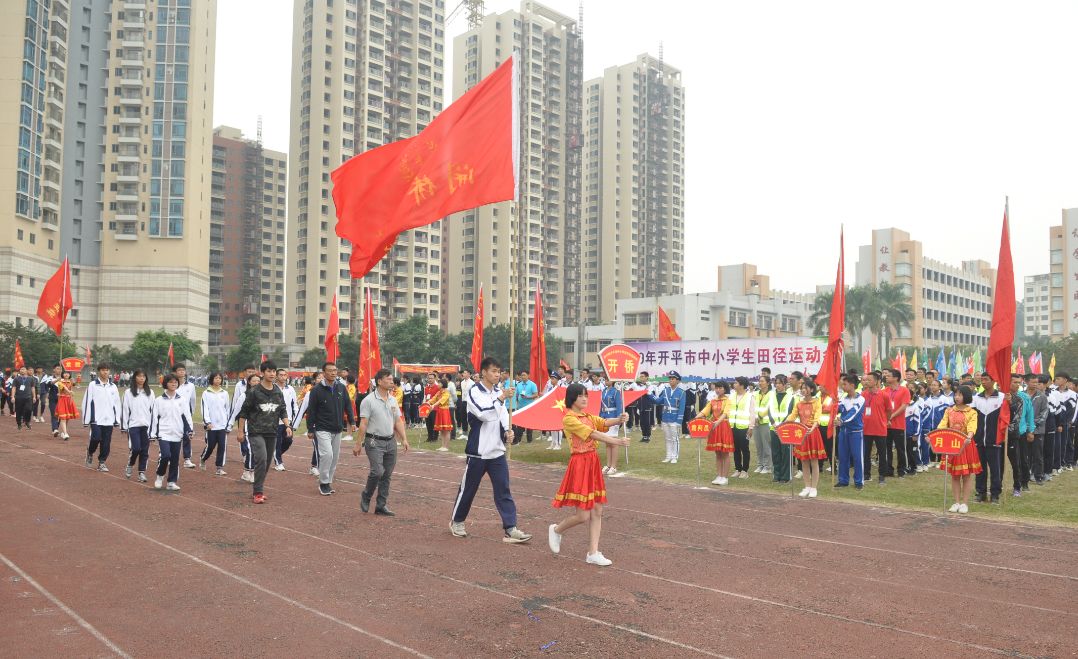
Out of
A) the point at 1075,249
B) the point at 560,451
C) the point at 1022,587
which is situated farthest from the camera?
the point at 1075,249

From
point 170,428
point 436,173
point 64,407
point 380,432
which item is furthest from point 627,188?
point 380,432

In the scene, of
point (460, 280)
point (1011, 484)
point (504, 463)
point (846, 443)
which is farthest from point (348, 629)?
point (460, 280)

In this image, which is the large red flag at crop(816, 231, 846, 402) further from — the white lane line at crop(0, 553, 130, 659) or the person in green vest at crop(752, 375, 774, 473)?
the white lane line at crop(0, 553, 130, 659)

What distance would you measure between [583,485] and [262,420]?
5.96m

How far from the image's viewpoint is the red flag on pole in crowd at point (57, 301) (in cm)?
2333

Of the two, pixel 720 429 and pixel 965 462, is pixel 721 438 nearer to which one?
pixel 720 429

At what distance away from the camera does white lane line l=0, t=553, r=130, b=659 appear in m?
5.30

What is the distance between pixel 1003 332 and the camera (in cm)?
1140

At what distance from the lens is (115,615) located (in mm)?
5961

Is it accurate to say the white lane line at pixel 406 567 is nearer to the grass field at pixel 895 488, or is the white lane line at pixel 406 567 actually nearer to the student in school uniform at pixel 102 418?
the student in school uniform at pixel 102 418

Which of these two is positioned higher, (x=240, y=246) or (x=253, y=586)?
(x=240, y=246)

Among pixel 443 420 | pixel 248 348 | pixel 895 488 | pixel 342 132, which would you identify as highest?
pixel 342 132

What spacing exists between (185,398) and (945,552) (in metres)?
11.3

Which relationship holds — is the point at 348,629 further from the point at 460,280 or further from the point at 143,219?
the point at 460,280
